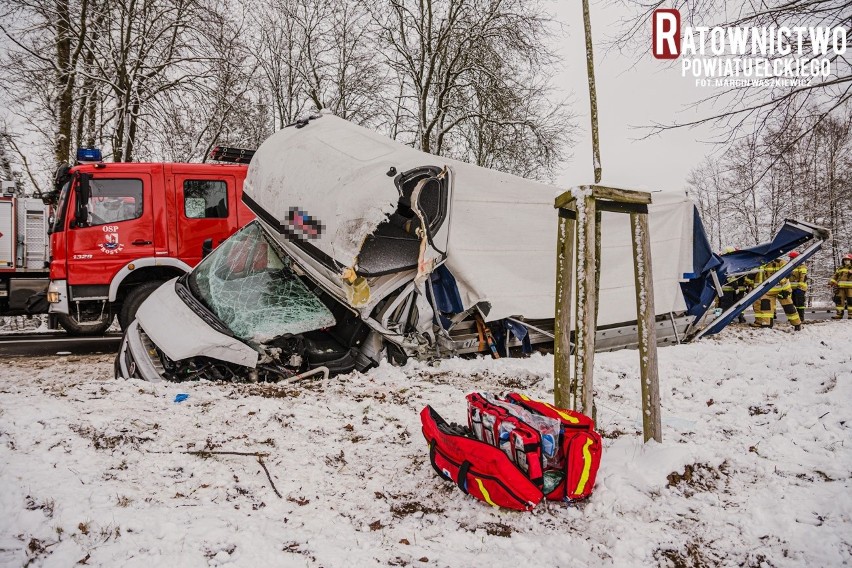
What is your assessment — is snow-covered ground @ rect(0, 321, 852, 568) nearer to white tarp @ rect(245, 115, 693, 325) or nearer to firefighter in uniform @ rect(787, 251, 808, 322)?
white tarp @ rect(245, 115, 693, 325)

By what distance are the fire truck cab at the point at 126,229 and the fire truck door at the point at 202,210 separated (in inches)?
0.5

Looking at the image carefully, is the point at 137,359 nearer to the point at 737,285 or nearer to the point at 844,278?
the point at 737,285

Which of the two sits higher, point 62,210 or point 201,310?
point 62,210

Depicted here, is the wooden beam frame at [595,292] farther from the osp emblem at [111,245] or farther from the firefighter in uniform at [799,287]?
the firefighter in uniform at [799,287]

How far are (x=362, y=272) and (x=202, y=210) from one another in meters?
4.08

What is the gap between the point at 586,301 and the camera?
271cm

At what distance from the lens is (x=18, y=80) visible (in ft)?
35.3

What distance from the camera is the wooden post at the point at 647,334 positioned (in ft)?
9.05

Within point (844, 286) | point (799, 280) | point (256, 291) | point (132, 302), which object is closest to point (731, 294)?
point (799, 280)

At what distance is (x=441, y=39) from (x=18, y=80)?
1023 centimetres

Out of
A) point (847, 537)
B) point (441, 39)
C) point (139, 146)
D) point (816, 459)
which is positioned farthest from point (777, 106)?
point (139, 146)

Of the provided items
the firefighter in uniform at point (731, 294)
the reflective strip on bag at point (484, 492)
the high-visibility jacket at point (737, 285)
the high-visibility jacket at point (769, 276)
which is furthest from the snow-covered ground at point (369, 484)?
the high-visibility jacket at point (769, 276)

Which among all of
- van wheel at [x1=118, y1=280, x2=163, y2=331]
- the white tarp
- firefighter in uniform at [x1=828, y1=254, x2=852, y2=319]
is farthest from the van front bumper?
firefighter in uniform at [x1=828, y1=254, x2=852, y2=319]

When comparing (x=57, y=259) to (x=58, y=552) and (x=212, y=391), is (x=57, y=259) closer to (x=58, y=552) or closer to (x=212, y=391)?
(x=212, y=391)
